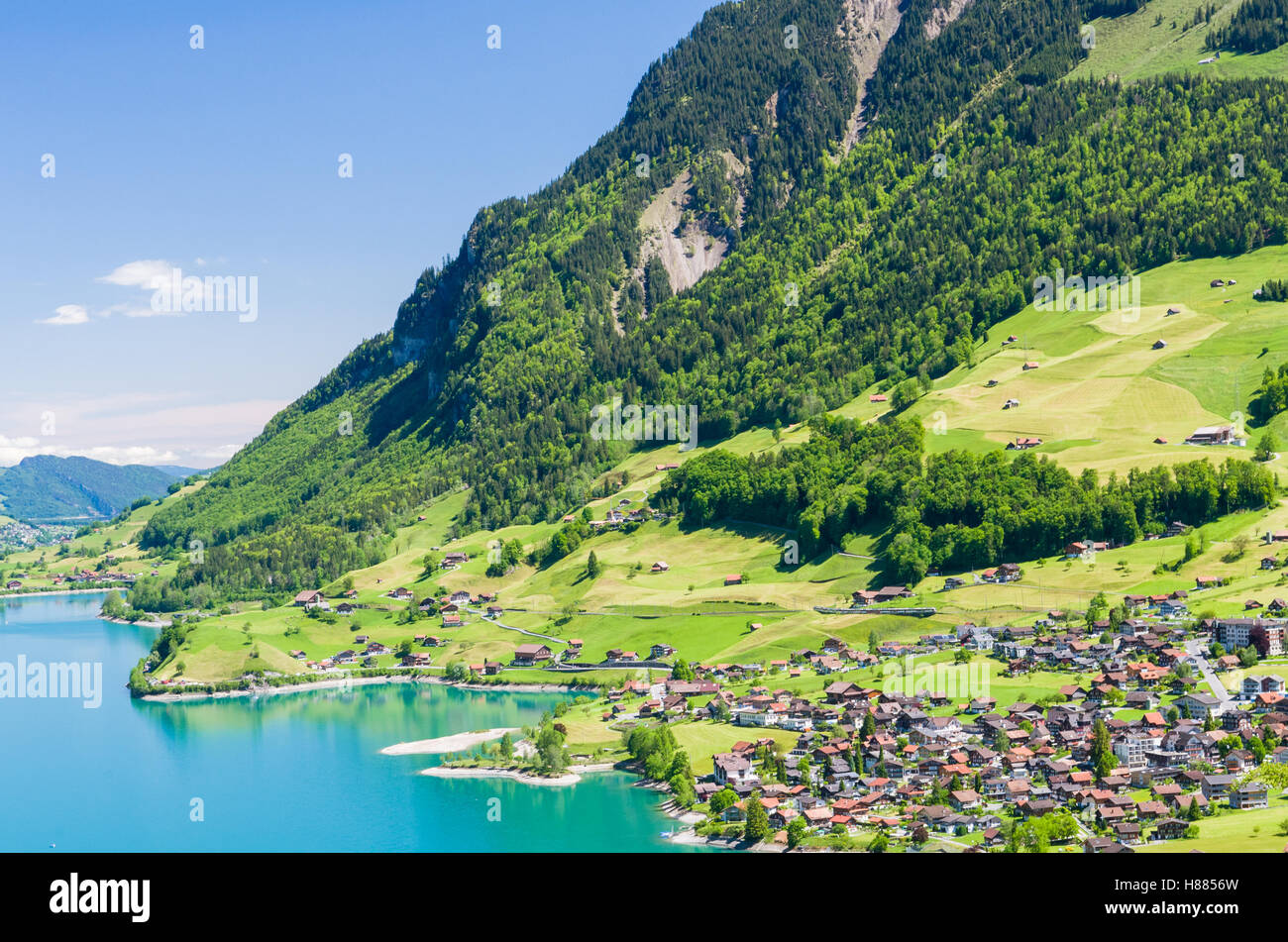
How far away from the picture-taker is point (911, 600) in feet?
403

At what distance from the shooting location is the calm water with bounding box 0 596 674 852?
75438 mm

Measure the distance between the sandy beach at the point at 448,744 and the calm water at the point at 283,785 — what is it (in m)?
1.63

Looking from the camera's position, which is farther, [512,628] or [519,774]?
[512,628]

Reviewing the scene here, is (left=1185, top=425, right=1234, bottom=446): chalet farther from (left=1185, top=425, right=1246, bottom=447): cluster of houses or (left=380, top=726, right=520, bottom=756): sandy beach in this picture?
(left=380, top=726, right=520, bottom=756): sandy beach

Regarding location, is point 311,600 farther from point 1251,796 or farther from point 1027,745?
point 1251,796

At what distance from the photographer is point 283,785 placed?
92000 millimetres

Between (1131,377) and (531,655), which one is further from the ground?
(1131,377)

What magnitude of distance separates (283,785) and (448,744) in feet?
46.7

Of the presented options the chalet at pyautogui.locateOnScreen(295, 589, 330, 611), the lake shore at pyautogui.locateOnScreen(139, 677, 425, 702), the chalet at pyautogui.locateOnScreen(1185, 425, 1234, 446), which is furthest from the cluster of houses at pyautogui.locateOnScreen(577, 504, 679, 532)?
the chalet at pyautogui.locateOnScreen(1185, 425, 1234, 446)

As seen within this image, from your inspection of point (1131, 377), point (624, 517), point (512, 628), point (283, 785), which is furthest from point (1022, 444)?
point (283, 785)

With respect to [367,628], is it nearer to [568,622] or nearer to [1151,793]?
[568,622]

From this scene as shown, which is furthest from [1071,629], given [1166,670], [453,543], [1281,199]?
[1281,199]

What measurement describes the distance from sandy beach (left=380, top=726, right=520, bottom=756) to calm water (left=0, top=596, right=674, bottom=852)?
1.63 meters

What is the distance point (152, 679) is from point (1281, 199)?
Result: 179079mm
